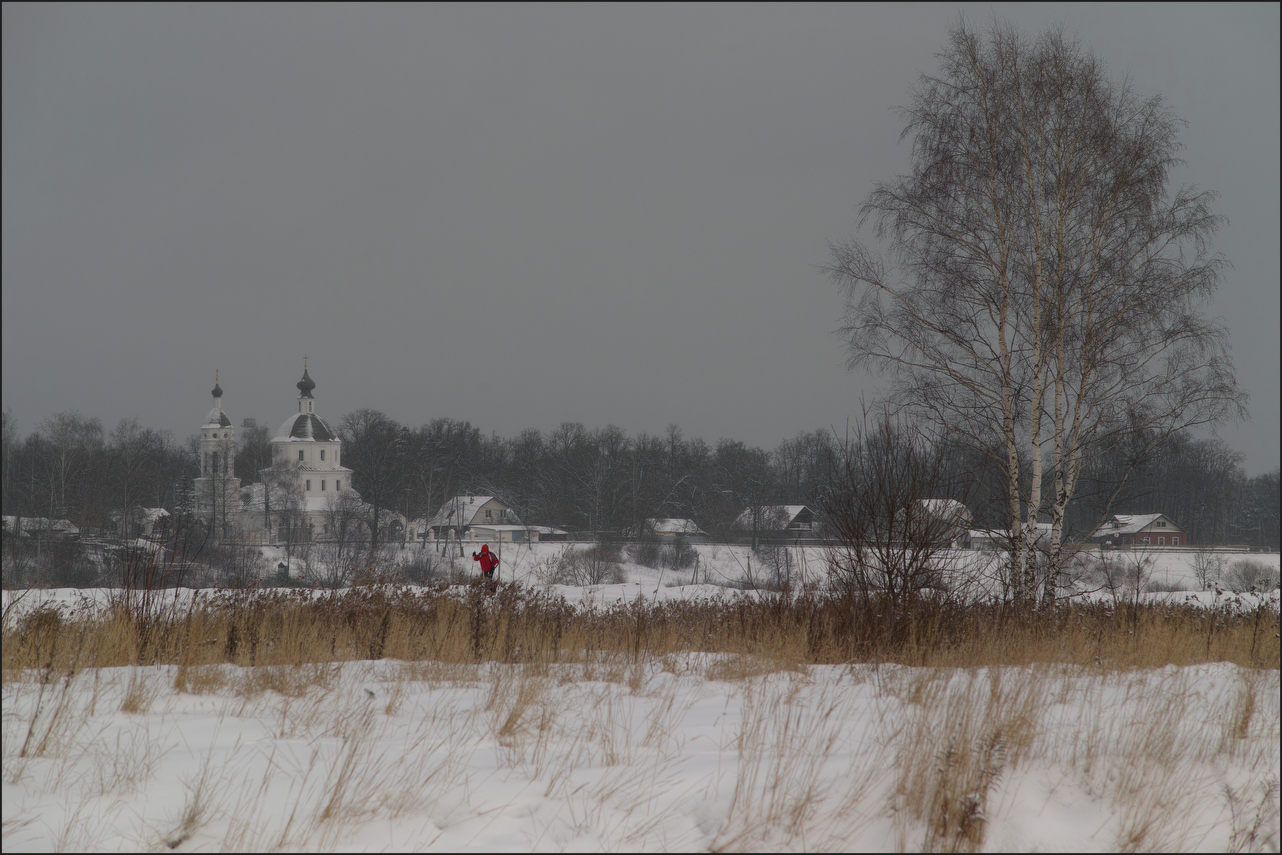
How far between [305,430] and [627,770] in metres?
83.7

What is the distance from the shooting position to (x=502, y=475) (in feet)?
244

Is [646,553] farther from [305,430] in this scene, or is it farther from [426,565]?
[305,430]

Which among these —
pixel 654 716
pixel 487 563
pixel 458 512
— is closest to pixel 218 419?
pixel 458 512

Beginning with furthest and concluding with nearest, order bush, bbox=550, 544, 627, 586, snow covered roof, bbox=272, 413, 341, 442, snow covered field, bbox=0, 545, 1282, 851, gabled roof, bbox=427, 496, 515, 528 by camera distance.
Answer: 1. snow covered roof, bbox=272, 413, 341, 442
2. gabled roof, bbox=427, 496, 515, 528
3. bush, bbox=550, 544, 627, 586
4. snow covered field, bbox=0, 545, 1282, 851

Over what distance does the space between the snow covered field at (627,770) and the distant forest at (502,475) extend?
1261 inches

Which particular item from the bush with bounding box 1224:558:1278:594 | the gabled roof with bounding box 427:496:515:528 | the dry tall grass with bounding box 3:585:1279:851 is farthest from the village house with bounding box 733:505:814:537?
the dry tall grass with bounding box 3:585:1279:851

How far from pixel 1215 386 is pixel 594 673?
10.00 m

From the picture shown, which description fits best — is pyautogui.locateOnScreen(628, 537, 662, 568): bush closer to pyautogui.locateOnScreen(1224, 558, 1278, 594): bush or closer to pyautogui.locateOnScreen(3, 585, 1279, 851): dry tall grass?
pyautogui.locateOnScreen(1224, 558, 1278, 594): bush

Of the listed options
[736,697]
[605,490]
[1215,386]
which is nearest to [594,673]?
[736,697]

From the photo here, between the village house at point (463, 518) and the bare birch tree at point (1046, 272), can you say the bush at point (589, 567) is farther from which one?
the bare birch tree at point (1046, 272)

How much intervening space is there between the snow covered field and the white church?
1823 inches

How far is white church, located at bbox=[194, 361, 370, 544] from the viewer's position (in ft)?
193

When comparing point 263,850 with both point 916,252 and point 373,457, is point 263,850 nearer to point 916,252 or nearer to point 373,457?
point 916,252

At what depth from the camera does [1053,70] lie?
12.0 meters
